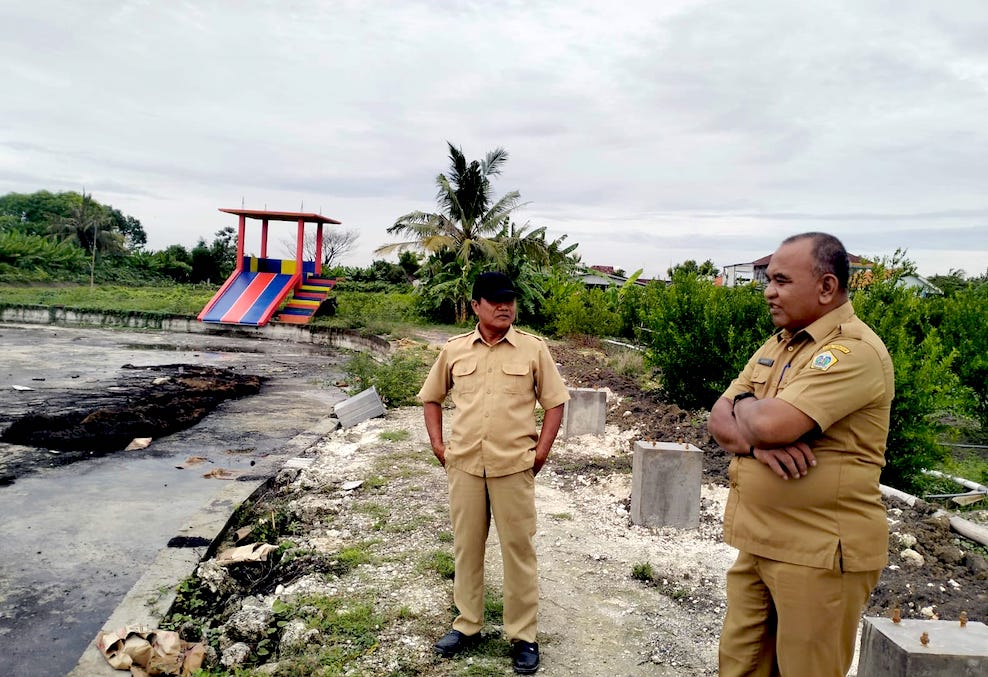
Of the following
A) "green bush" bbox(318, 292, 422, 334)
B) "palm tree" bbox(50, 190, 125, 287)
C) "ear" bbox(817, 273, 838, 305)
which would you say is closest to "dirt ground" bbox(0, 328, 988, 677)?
"ear" bbox(817, 273, 838, 305)

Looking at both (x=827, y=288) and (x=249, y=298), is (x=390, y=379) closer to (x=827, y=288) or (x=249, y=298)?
(x=827, y=288)

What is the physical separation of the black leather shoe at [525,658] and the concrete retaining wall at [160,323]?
16.9 meters

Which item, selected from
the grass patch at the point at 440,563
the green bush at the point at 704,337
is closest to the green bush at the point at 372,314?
the green bush at the point at 704,337

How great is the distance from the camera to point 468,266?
879 inches

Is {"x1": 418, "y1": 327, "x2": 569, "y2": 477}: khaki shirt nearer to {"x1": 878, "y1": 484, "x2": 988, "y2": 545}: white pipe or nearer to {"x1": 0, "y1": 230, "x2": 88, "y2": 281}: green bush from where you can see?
{"x1": 878, "y1": 484, "x2": 988, "y2": 545}: white pipe

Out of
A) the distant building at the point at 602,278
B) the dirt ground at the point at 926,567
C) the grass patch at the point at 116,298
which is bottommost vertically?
the dirt ground at the point at 926,567

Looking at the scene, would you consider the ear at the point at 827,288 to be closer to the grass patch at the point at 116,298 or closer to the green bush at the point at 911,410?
the green bush at the point at 911,410

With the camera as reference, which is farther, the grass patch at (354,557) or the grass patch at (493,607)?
the grass patch at (354,557)

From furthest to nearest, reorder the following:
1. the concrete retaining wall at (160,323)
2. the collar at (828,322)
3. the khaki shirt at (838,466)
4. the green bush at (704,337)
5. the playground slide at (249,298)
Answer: the playground slide at (249,298), the concrete retaining wall at (160,323), the green bush at (704,337), the collar at (828,322), the khaki shirt at (838,466)

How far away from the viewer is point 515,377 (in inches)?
121

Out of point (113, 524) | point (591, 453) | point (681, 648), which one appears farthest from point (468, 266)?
point (681, 648)

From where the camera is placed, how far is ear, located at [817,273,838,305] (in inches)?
83.6

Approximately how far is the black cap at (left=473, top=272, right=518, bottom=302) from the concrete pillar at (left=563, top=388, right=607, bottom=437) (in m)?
4.28

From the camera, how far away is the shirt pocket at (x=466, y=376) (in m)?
3.11
